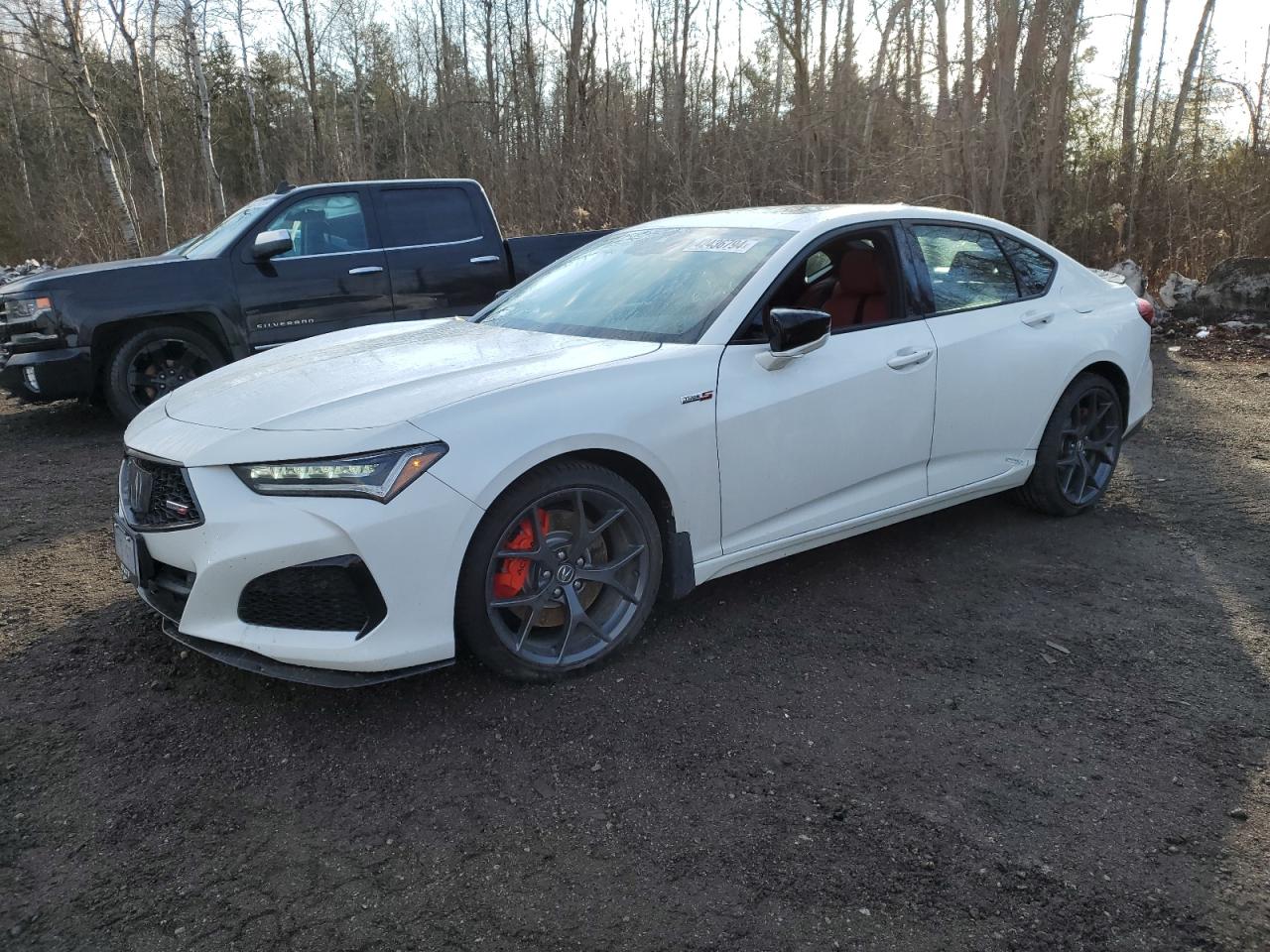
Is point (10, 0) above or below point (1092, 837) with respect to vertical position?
above

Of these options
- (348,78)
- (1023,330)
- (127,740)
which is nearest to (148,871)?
(127,740)

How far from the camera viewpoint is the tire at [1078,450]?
15.3 ft

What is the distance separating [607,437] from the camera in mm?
3115

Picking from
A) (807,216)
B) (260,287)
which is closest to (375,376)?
(807,216)

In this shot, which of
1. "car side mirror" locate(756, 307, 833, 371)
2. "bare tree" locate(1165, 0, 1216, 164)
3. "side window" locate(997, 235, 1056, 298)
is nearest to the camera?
"car side mirror" locate(756, 307, 833, 371)

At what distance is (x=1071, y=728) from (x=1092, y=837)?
1.92 feet

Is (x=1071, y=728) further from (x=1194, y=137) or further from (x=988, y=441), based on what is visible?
(x=1194, y=137)

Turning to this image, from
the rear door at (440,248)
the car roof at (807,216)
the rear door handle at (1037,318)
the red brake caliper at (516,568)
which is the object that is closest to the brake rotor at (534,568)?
the red brake caliper at (516,568)

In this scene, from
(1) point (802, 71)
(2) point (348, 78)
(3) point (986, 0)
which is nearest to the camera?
(3) point (986, 0)

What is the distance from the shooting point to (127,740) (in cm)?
291

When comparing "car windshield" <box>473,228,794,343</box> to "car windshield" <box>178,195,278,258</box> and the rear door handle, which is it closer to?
the rear door handle

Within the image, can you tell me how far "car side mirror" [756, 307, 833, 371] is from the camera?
11.2 feet

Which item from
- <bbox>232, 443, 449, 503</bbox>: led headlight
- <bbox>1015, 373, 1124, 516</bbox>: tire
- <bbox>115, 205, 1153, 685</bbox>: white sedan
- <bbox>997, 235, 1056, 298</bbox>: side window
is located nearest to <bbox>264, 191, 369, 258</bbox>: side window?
<bbox>115, 205, 1153, 685</bbox>: white sedan

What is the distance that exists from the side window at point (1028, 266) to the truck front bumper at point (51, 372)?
6182mm
